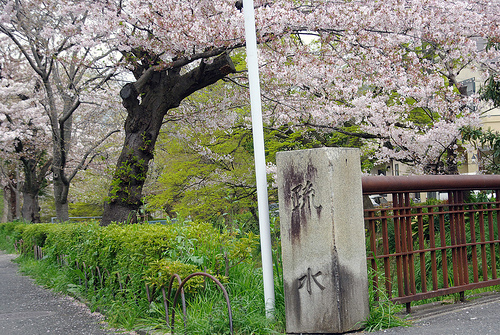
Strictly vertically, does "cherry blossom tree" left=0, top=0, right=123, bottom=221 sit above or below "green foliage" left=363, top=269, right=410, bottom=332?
above

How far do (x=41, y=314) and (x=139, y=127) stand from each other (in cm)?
435

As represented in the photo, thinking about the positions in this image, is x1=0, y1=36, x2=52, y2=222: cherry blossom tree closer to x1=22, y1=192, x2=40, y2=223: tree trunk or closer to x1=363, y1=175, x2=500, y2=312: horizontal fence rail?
x1=22, y1=192, x2=40, y2=223: tree trunk

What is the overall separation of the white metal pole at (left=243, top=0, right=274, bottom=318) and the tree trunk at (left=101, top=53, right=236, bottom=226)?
4816 mm

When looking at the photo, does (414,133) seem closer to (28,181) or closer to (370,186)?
(370,186)

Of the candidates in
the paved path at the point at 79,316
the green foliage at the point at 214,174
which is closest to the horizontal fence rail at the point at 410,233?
the paved path at the point at 79,316

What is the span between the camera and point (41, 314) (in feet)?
22.7

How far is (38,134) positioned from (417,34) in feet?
55.3

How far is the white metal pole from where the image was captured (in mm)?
4645

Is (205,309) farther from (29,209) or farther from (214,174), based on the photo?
(29,209)

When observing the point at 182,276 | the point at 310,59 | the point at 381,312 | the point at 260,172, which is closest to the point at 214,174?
the point at 310,59

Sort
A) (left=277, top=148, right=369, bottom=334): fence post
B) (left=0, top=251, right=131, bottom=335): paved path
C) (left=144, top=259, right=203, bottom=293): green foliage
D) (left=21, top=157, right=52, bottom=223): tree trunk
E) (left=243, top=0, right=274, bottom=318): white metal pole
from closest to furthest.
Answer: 1. (left=277, top=148, right=369, bottom=334): fence post
2. (left=243, top=0, right=274, bottom=318): white metal pole
3. (left=144, top=259, right=203, bottom=293): green foliage
4. (left=0, top=251, right=131, bottom=335): paved path
5. (left=21, top=157, right=52, bottom=223): tree trunk

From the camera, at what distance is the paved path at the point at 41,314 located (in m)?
5.87

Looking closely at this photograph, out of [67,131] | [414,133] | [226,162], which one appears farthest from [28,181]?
[414,133]

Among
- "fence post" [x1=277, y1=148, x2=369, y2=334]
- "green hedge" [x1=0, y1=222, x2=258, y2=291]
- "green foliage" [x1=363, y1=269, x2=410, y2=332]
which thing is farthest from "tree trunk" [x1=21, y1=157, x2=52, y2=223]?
"green foliage" [x1=363, y1=269, x2=410, y2=332]
